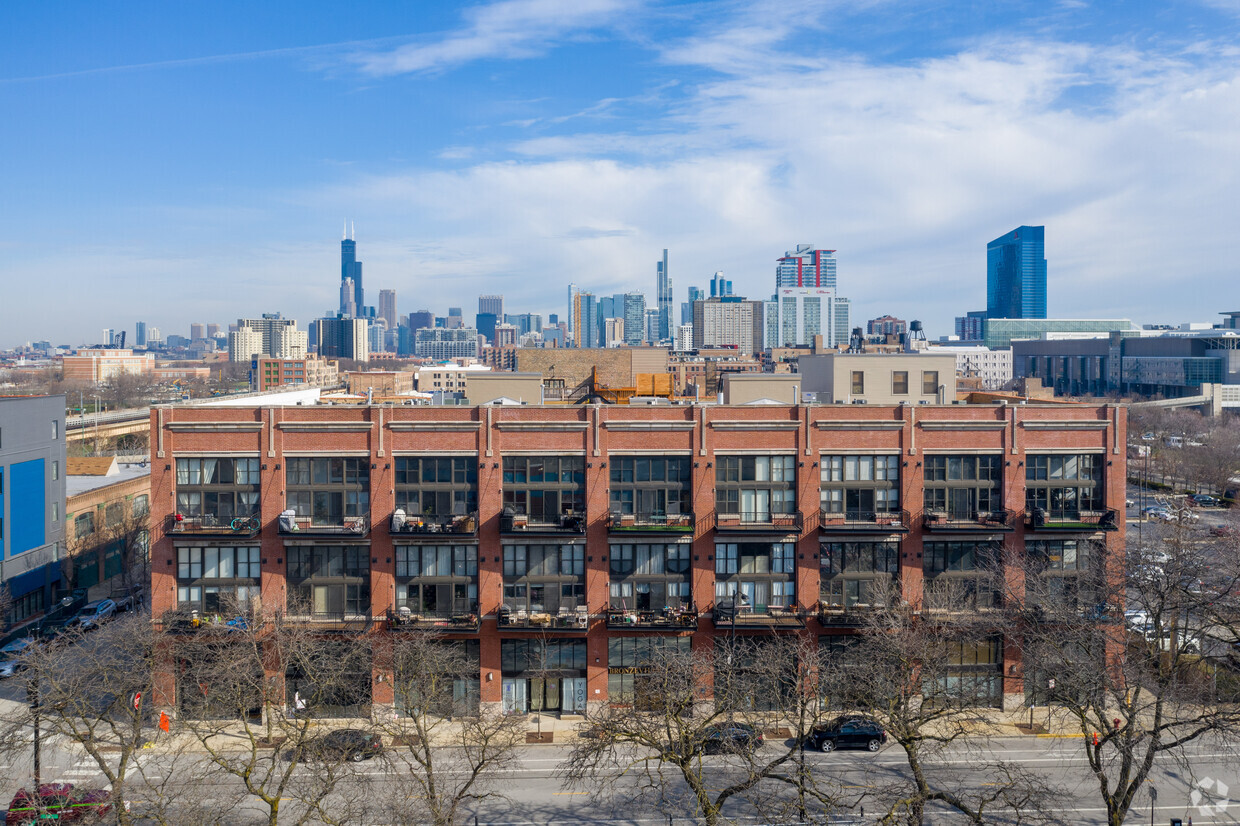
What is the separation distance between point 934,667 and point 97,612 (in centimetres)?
5602

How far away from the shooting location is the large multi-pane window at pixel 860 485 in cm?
4459

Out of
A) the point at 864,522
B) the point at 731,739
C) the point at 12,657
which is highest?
the point at 864,522

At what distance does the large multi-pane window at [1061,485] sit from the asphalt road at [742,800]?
1156 cm

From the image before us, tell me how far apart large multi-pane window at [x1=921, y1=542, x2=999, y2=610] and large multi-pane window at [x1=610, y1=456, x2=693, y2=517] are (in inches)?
507

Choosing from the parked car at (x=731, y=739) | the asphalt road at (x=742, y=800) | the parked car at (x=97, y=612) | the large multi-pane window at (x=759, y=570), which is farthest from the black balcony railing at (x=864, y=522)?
the parked car at (x=97, y=612)

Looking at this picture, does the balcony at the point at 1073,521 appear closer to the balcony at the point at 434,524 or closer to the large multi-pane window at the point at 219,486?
the balcony at the point at 434,524

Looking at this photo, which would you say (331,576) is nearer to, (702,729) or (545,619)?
(545,619)

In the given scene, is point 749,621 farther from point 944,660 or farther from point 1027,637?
point 1027,637

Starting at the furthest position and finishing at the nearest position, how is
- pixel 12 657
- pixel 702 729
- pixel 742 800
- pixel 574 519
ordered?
pixel 12 657 → pixel 574 519 → pixel 742 800 → pixel 702 729

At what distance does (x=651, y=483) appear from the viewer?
44094 mm

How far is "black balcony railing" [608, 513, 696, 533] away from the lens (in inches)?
1688

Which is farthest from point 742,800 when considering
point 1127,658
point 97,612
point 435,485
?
point 97,612

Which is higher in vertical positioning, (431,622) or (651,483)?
(651,483)

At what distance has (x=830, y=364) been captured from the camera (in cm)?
5591
